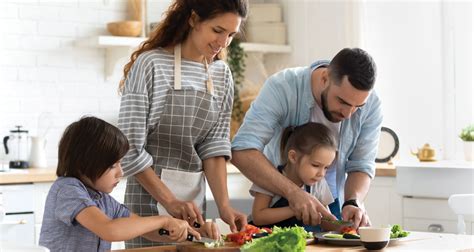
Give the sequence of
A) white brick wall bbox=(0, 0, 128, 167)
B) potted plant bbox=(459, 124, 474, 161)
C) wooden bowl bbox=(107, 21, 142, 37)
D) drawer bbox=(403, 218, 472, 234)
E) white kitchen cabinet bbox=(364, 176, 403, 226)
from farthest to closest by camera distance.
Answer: wooden bowl bbox=(107, 21, 142, 37) → white brick wall bbox=(0, 0, 128, 167) → potted plant bbox=(459, 124, 474, 161) → white kitchen cabinet bbox=(364, 176, 403, 226) → drawer bbox=(403, 218, 472, 234)

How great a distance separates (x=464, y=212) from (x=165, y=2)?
278 centimetres

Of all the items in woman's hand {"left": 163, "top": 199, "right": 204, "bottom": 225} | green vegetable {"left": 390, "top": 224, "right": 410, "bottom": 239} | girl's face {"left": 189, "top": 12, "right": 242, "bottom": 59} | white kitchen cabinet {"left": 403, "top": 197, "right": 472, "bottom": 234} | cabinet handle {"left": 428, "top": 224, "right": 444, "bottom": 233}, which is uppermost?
girl's face {"left": 189, "top": 12, "right": 242, "bottom": 59}

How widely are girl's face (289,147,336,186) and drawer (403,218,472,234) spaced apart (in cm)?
→ 186

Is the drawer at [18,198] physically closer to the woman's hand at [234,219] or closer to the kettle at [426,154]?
the woman's hand at [234,219]

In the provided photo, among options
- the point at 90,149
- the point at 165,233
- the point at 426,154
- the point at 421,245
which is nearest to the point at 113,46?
the point at 426,154

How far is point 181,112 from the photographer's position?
2781 millimetres

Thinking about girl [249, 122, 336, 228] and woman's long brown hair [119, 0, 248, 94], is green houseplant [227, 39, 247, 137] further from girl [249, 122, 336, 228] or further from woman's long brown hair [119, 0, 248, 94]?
woman's long brown hair [119, 0, 248, 94]

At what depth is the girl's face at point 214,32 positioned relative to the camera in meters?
2.66

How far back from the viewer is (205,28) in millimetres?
2688

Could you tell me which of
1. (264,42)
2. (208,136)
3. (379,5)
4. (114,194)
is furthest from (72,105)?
(208,136)

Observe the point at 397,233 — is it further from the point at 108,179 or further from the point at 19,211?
the point at 19,211

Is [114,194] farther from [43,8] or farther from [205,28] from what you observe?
[205,28]

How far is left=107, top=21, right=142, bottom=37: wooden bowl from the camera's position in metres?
5.18

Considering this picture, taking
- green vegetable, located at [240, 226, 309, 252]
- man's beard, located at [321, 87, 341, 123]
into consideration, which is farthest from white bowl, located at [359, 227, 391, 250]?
man's beard, located at [321, 87, 341, 123]
